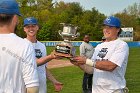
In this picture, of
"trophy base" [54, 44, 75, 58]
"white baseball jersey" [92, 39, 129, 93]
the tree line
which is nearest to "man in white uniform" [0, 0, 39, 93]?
"trophy base" [54, 44, 75, 58]

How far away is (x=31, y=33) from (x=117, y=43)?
1453 mm

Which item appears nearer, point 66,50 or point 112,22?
point 66,50

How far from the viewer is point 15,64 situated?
3561 mm

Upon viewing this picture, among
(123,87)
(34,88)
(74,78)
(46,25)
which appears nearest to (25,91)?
(34,88)

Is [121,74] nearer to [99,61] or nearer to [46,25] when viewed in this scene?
[99,61]

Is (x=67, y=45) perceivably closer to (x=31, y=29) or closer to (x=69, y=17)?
(x=31, y=29)

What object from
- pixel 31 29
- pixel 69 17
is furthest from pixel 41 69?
pixel 69 17

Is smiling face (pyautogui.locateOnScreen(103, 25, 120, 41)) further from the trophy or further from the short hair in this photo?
the short hair

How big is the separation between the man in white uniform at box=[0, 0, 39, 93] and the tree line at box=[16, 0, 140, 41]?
3991 centimetres

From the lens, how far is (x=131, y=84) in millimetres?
13844

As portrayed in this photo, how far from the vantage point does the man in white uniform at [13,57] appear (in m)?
3.53

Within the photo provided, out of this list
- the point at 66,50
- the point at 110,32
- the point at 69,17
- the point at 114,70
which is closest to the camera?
the point at 66,50

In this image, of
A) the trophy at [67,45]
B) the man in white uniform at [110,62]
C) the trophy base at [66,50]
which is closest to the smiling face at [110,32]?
the man in white uniform at [110,62]

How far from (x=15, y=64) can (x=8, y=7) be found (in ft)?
1.72
